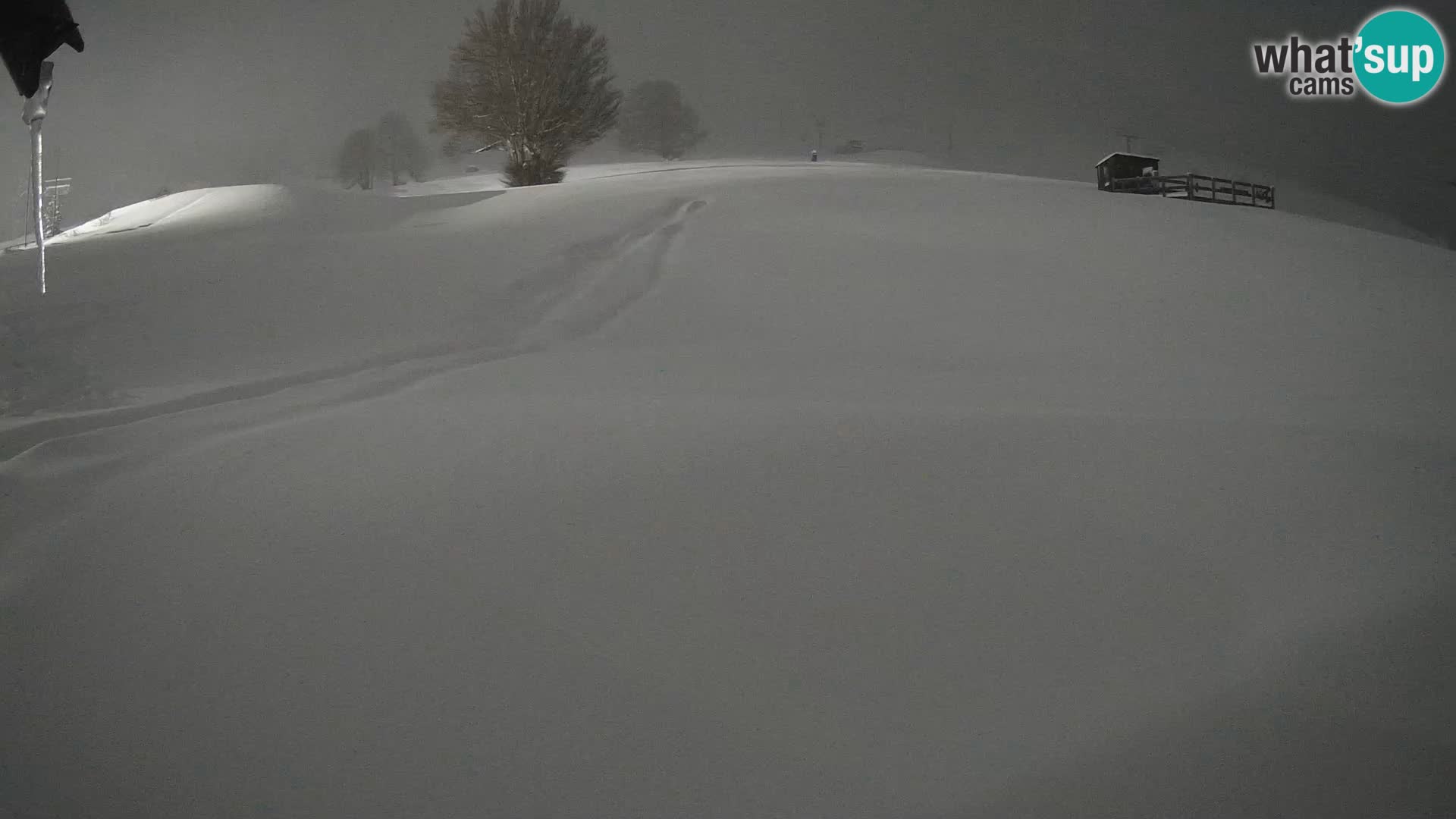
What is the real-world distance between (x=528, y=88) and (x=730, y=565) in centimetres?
2145

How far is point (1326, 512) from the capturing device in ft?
14.6

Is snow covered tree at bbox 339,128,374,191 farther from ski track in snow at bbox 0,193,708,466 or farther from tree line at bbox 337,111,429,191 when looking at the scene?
ski track in snow at bbox 0,193,708,466

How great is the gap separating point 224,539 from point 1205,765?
4712 millimetres

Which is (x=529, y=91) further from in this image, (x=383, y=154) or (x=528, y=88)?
(x=383, y=154)

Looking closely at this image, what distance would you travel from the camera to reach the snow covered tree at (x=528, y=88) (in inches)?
870

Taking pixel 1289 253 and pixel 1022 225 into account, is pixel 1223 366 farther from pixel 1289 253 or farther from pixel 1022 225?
pixel 1289 253

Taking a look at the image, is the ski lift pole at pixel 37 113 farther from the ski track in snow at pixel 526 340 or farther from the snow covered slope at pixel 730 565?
the snow covered slope at pixel 730 565

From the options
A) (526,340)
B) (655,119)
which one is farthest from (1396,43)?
(526,340)

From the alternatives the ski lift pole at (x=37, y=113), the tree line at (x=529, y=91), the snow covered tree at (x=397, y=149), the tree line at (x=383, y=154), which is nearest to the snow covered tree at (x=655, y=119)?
the snow covered tree at (x=397, y=149)

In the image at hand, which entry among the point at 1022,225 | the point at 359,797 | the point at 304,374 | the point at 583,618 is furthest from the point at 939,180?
the point at 359,797

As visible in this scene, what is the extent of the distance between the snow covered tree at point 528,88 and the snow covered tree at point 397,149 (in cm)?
2501

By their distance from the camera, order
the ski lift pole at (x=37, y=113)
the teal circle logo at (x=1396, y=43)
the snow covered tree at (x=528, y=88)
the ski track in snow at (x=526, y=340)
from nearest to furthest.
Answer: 1. the ski lift pole at (x=37, y=113)
2. the ski track in snow at (x=526, y=340)
3. the snow covered tree at (x=528, y=88)
4. the teal circle logo at (x=1396, y=43)

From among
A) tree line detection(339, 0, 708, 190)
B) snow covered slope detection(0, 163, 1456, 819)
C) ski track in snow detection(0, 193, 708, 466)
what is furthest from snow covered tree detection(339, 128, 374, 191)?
snow covered slope detection(0, 163, 1456, 819)

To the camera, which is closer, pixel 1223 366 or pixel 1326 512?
pixel 1326 512
